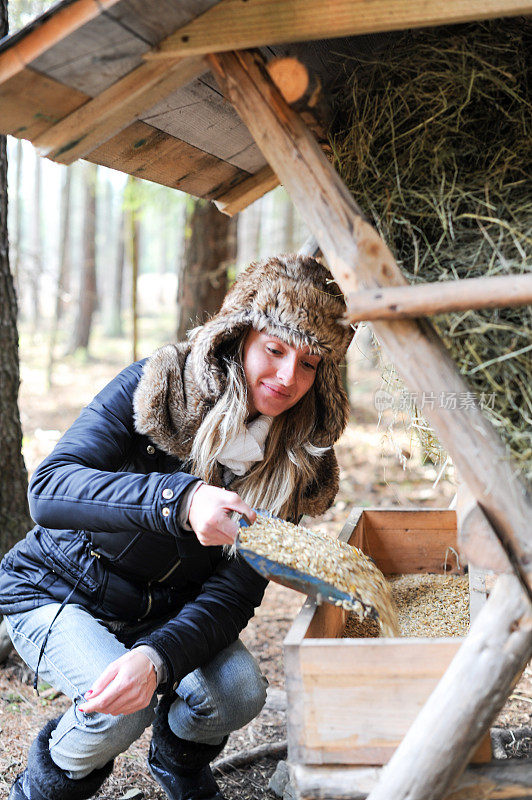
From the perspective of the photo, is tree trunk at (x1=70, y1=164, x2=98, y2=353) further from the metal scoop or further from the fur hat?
the metal scoop

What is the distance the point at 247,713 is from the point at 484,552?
1145 mm

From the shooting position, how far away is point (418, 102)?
6.15 feet

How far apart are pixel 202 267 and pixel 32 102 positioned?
4.21 m

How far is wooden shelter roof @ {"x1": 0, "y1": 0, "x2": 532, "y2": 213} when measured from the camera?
154 centimetres

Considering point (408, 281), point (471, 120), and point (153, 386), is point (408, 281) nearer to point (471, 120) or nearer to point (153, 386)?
point (471, 120)

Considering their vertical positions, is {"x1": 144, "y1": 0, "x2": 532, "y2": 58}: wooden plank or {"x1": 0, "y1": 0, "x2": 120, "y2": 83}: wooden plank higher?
{"x1": 0, "y1": 0, "x2": 120, "y2": 83}: wooden plank

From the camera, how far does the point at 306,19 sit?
5.17 feet

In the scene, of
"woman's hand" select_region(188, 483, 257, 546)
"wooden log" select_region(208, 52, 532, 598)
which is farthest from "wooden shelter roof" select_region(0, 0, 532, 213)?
"woman's hand" select_region(188, 483, 257, 546)

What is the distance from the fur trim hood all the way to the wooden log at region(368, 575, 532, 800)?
1.01 m

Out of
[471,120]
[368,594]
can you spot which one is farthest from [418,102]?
[368,594]

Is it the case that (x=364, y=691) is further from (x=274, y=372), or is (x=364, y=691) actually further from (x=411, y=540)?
(x=411, y=540)

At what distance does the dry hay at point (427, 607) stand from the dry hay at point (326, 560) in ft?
0.65

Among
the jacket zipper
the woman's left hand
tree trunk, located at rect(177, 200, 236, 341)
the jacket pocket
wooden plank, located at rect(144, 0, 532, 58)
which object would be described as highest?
wooden plank, located at rect(144, 0, 532, 58)

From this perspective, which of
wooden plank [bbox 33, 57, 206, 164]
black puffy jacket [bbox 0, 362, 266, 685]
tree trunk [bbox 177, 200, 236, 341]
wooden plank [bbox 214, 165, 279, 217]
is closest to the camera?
wooden plank [bbox 33, 57, 206, 164]
